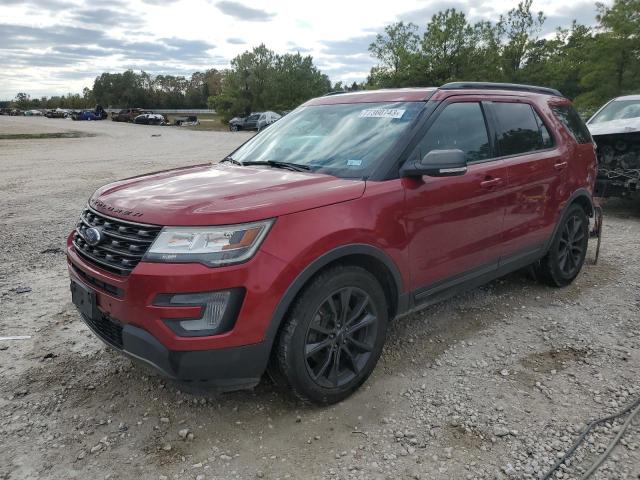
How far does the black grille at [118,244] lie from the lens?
2.58m

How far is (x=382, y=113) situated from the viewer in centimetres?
359

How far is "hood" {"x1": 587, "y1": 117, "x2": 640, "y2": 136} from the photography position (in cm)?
784

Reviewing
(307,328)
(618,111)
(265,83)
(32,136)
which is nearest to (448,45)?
(265,83)

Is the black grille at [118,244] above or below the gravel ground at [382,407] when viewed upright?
above

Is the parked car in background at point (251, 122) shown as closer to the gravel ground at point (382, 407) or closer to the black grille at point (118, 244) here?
the gravel ground at point (382, 407)

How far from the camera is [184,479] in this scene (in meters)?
2.50

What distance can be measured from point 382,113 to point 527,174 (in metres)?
1.41

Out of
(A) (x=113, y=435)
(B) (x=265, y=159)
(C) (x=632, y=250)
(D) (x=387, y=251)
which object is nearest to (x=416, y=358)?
(D) (x=387, y=251)

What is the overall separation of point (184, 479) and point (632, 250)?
5953 mm

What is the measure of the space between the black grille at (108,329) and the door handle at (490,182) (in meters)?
2.61

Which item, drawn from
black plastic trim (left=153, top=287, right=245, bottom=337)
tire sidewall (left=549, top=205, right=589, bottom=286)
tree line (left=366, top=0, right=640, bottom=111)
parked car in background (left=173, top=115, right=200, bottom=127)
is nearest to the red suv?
black plastic trim (left=153, top=287, right=245, bottom=337)

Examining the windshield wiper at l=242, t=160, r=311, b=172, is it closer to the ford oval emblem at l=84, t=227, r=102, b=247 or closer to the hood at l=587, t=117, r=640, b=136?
the ford oval emblem at l=84, t=227, r=102, b=247

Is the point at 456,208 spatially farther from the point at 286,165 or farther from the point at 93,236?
the point at 93,236

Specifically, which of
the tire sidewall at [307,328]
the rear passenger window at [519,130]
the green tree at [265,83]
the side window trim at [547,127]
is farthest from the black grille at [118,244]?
the green tree at [265,83]
